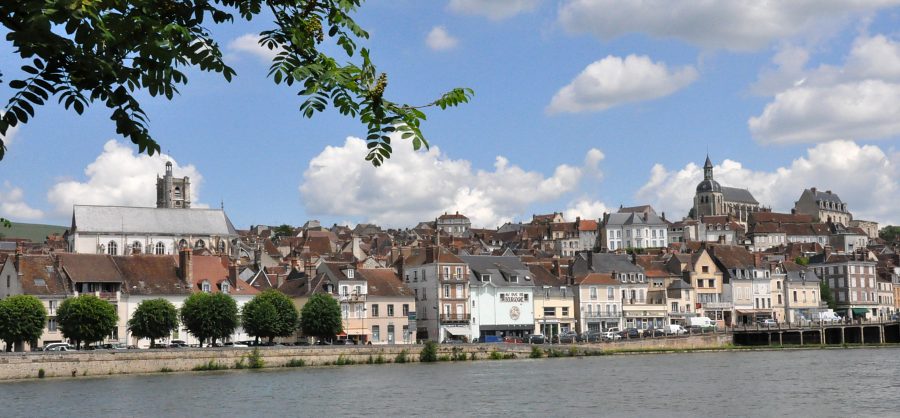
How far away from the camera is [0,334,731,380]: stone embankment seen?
46.8m

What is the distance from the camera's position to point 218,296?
57062 mm

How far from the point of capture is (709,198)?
180500mm

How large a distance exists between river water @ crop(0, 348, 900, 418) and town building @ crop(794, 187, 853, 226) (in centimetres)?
13593

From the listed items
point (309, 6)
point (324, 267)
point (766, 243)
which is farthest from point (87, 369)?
point (766, 243)

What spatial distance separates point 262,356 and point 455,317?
2075 centimetres

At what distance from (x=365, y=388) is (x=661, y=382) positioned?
12.3m

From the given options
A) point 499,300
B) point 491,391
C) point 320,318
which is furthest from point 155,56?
point 499,300

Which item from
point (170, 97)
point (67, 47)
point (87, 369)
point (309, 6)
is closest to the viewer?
point (67, 47)

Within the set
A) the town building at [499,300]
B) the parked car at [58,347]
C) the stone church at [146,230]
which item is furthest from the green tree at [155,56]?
the stone church at [146,230]

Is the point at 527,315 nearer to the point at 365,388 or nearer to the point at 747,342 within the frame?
the point at 747,342

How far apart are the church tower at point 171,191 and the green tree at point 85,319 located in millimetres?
82606

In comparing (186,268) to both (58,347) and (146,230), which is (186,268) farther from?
(146,230)

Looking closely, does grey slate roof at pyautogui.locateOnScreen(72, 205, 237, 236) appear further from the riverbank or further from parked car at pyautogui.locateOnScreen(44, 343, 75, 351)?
the riverbank

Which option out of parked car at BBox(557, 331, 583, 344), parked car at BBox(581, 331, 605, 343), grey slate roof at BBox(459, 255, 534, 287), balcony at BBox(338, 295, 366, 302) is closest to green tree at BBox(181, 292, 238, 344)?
balcony at BBox(338, 295, 366, 302)
